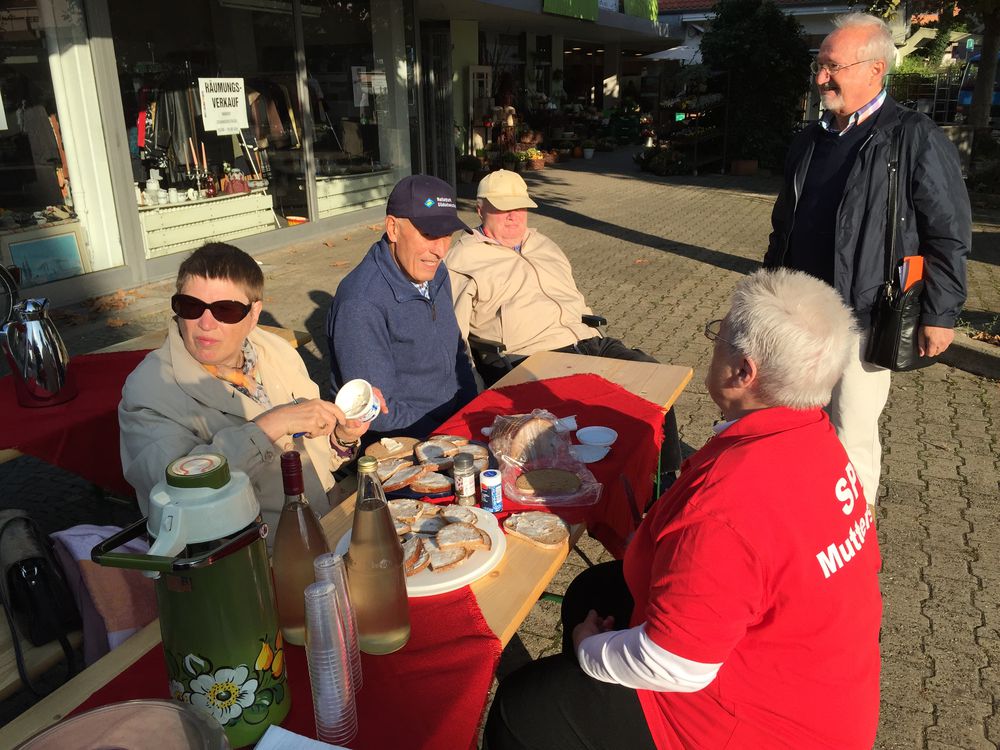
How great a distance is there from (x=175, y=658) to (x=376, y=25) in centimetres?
1234

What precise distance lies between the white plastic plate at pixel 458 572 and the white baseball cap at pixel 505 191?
262cm

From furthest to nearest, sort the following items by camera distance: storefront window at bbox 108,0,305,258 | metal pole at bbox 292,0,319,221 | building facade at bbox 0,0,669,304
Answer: metal pole at bbox 292,0,319,221, storefront window at bbox 108,0,305,258, building facade at bbox 0,0,669,304

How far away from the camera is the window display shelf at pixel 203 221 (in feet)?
28.3

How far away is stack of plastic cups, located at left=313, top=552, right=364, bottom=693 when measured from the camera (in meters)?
1.37

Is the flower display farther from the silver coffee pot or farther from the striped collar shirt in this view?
the striped collar shirt

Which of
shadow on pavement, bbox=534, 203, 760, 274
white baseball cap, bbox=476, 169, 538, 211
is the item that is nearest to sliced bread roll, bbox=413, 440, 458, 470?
white baseball cap, bbox=476, 169, 538, 211

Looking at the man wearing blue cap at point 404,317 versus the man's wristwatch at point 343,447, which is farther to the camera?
the man wearing blue cap at point 404,317

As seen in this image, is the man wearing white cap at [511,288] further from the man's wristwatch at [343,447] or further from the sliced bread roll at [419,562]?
the sliced bread roll at [419,562]

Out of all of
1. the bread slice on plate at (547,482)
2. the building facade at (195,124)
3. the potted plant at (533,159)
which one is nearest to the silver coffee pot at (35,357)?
the bread slice on plate at (547,482)

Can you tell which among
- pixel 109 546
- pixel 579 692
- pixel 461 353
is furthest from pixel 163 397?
pixel 461 353

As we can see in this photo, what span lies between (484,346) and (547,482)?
6.51 feet

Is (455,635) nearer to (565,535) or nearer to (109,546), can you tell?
(565,535)

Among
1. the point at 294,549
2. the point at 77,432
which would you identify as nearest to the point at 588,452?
the point at 294,549

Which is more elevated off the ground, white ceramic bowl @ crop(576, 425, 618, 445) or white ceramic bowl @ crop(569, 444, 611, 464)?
white ceramic bowl @ crop(576, 425, 618, 445)
